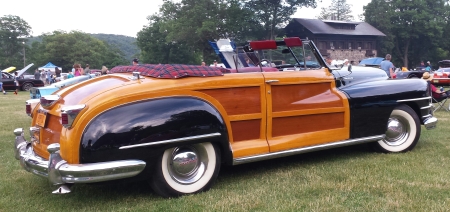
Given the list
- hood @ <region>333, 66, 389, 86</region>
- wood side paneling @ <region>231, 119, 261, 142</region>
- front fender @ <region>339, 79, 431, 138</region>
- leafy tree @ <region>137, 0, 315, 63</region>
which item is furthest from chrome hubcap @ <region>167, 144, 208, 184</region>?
leafy tree @ <region>137, 0, 315, 63</region>

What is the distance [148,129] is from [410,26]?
65.0 m

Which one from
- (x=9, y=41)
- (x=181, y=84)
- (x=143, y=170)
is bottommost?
(x=143, y=170)

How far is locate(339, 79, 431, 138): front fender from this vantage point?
15.1 ft

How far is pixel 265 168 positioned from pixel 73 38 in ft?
271

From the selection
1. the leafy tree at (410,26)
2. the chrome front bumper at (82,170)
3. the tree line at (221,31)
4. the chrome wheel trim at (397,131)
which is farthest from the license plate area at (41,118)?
the leafy tree at (410,26)

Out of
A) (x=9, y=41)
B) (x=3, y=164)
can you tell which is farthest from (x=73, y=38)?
(x=3, y=164)

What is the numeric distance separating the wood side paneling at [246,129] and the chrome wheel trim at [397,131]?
1928mm

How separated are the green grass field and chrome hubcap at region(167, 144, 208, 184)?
0.18 meters

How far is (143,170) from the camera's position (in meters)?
3.25

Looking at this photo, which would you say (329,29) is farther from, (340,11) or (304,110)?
(304,110)

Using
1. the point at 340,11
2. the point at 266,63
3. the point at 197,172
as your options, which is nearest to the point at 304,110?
the point at 266,63

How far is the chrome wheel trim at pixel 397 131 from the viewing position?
16.3ft

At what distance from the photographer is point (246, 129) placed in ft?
12.9

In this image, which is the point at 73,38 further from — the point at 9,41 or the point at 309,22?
the point at 309,22
